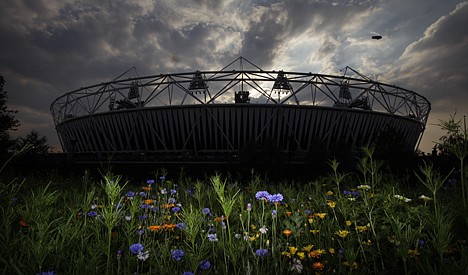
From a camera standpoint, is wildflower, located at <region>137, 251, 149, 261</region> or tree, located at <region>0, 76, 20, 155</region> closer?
wildflower, located at <region>137, 251, 149, 261</region>

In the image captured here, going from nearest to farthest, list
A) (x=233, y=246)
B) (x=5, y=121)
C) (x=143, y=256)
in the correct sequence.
Result: (x=143, y=256), (x=233, y=246), (x=5, y=121)

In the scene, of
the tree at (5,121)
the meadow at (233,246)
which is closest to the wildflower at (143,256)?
the meadow at (233,246)

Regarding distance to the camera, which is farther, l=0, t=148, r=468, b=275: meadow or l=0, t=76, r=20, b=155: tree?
l=0, t=76, r=20, b=155: tree

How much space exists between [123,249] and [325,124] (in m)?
41.2

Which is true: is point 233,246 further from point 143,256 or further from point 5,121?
point 5,121

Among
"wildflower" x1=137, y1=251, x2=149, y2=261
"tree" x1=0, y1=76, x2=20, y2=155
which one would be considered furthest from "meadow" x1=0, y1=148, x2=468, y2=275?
"tree" x1=0, y1=76, x2=20, y2=155

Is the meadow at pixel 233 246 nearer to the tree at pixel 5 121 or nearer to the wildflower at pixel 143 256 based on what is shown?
the wildflower at pixel 143 256

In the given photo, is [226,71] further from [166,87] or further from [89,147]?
[89,147]

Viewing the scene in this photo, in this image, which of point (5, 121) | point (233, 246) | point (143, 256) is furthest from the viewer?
point (5, 121)

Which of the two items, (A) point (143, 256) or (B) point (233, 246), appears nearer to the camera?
(A) point (143, 256)

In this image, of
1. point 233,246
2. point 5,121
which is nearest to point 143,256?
point 233,246

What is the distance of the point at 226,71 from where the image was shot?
37562mm

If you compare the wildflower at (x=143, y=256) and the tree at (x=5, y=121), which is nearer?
the wildflower at (x=143, y=256)

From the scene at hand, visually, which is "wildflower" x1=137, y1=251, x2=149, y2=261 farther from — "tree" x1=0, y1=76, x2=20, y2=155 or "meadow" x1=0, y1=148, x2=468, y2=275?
"tree" x1=0, y1=76, x2=20, y2=155
